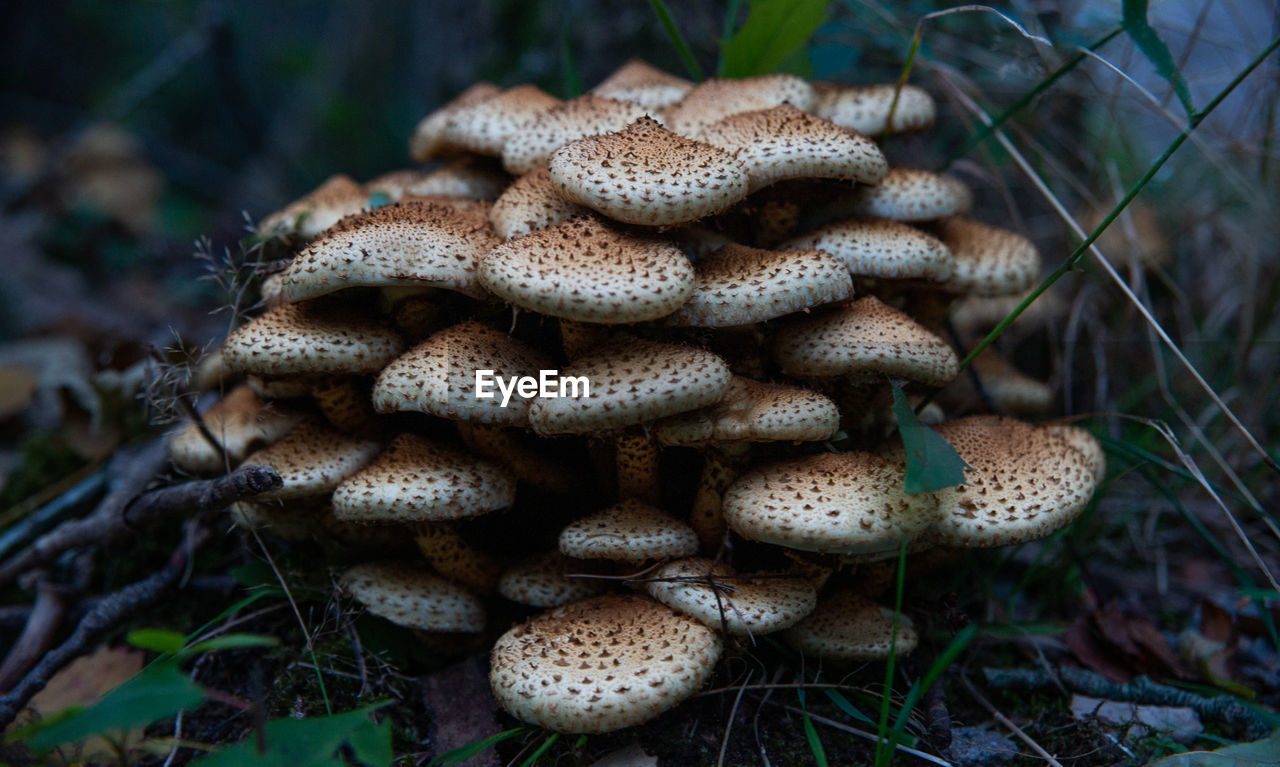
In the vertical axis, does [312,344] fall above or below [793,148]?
below

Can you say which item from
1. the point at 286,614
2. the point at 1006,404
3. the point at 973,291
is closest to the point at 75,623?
the point at 286,614

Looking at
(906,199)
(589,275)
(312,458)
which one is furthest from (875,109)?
Answer: (312,458)

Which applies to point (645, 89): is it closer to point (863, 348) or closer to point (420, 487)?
point (863, 348)

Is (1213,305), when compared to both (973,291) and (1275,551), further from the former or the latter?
(973,291)

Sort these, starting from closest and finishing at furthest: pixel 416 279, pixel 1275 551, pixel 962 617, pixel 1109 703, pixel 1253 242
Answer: pixel 416 279 → pixel 962 617 → pixel 1109 703 → pixel 1275 551 → pixel 1253 242

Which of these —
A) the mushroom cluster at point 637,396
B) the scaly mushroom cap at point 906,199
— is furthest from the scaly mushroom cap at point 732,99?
the scaly mushroom cap at point 906,199

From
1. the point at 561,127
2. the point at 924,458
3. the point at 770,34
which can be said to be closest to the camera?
the point at 924,458
